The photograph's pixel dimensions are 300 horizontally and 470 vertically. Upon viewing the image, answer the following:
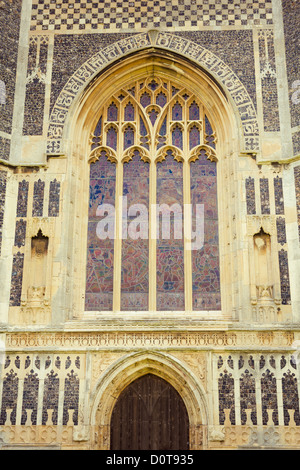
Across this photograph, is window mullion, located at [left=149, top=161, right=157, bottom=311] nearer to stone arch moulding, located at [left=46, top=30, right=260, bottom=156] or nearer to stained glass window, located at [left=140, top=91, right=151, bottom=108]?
stained glass window, located at [left=140, top=91, right=151, bottom=108]

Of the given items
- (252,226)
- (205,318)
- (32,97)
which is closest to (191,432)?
(205,318)

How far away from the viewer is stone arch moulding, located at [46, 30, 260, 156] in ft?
45.3

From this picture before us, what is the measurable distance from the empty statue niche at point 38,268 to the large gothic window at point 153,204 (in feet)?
3.32

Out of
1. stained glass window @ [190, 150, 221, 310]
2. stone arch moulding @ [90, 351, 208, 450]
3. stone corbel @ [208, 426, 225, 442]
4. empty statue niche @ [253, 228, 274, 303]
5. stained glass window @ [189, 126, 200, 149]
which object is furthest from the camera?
stained glass window @ [189, 126, 200, 149]

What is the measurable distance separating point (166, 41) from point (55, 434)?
9479 millimetres

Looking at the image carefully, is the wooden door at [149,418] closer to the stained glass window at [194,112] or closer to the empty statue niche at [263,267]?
the empty statue niche at [263,267]

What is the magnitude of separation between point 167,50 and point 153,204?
3.89 metres

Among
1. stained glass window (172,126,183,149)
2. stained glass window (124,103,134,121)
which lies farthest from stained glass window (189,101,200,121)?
stained glass window (124,103,134,121)

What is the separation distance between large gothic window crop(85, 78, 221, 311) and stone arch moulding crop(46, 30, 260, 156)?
0.81m

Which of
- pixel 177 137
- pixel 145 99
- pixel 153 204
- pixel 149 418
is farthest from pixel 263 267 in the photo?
pixel 145 99

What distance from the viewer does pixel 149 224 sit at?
13.8 meters

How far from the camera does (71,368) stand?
478 inches
